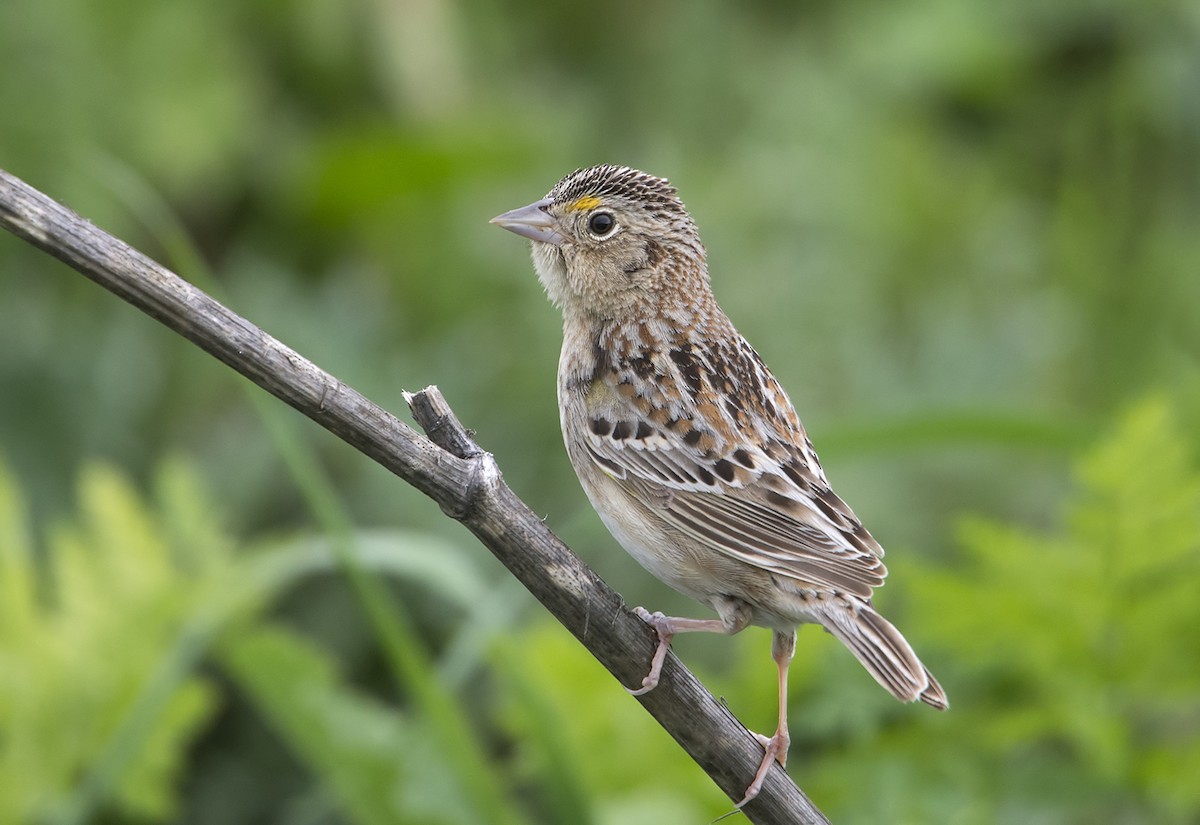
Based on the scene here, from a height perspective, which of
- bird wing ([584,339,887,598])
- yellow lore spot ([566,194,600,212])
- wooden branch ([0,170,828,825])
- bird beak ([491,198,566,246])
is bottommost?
wooden branch ([0,170,828,825])

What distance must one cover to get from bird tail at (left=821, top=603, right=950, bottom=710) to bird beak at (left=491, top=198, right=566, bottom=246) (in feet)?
3.70

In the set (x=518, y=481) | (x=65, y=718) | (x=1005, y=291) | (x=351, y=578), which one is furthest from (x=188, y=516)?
(x=1005, y=291)

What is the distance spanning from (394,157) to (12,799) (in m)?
3.58

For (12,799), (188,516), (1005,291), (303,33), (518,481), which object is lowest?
(12,799)

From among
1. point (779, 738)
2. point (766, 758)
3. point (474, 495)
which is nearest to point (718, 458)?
point (779, 738)

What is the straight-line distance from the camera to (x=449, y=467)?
102 inches

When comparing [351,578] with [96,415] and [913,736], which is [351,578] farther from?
[96,415]

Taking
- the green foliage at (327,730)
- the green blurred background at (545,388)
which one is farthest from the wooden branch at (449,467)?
the green foliage at (327,730)

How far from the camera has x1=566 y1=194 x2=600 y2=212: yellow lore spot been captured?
148 inches

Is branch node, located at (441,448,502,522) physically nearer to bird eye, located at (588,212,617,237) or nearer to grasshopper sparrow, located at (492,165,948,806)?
grasshopper sparrow, located at (492,165,948,806)

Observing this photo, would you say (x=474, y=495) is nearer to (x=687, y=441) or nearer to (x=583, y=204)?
(x=687, y=441)

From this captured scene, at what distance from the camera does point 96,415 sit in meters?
6.36

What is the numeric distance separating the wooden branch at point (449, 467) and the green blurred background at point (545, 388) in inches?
34.1

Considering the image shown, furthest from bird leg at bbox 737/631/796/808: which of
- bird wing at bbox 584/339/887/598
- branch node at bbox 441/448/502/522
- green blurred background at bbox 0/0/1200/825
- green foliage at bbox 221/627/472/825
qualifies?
green foliage at bbox 221/627/472/825
